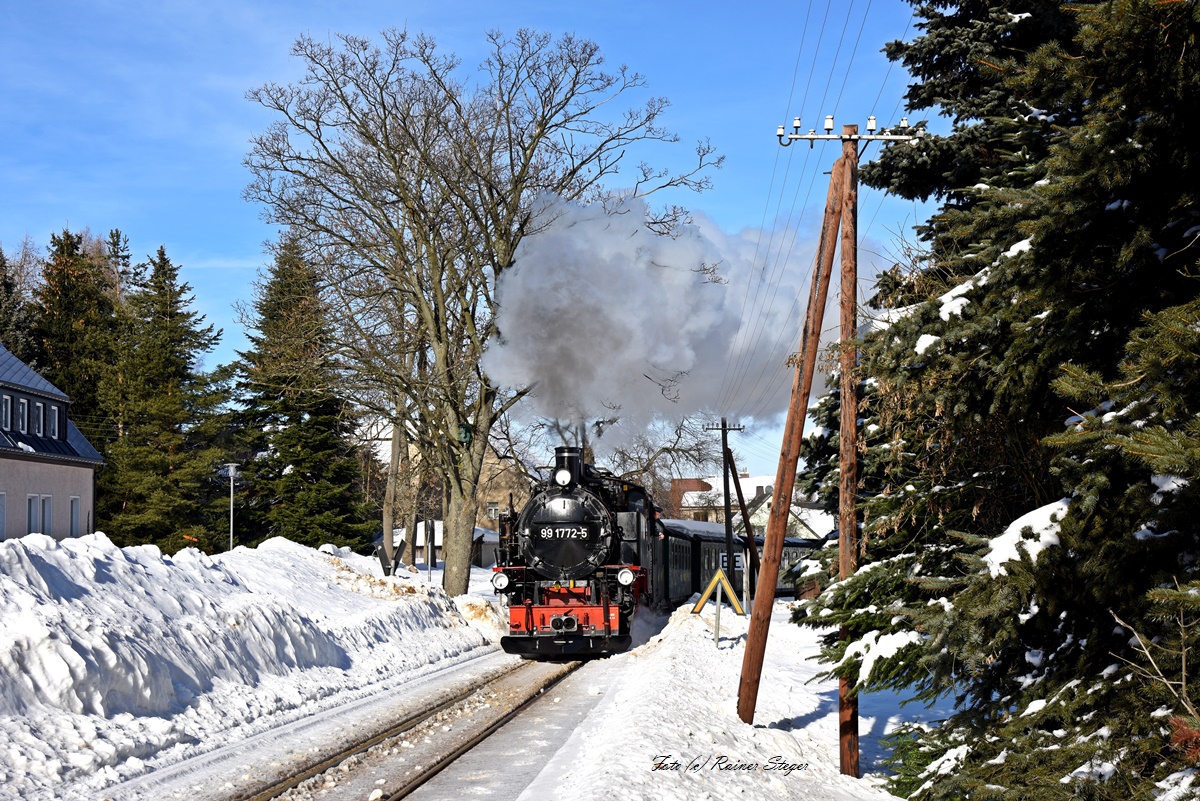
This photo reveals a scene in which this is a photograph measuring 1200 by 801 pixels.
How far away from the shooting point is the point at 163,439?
1693 inches

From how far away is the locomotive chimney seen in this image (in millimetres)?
18453

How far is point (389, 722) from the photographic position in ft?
38.5

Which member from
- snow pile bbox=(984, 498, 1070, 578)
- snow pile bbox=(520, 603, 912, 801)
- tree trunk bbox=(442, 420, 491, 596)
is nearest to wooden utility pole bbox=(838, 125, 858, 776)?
snow pile bbox=(520, 603, 912, 801)

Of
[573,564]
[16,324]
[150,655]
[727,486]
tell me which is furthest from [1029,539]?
[16,324]

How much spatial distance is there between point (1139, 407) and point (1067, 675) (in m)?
2.01

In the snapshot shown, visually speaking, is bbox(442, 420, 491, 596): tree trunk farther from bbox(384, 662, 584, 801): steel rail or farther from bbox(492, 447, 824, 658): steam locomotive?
bbox(384, 662, 584, 801): steel rail

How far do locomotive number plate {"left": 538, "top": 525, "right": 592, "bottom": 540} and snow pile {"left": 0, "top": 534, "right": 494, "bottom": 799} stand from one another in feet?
10.6

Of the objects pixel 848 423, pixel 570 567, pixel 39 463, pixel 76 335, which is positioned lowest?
pixel 570 567

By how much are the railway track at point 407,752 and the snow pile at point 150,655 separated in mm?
1532

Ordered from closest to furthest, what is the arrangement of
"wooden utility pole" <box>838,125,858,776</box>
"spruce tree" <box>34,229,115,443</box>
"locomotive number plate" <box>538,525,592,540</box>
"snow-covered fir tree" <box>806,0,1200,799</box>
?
"snow-covered fir tree" <box>806,0,1200,799</box> < "wooden utility pole" <box>838,125,858,776</box> < "locomotive number plate" <box>538,525,592,540</box> < "spruce tree" <box>34,229,115,443</box>

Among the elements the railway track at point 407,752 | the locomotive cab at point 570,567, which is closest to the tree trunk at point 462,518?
the locomotive cab at point 570,567

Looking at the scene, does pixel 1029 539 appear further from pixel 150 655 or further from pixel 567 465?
pixel 567 465

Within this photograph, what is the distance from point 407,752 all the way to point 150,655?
3.50 m

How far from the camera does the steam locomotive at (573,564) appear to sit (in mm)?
17281
